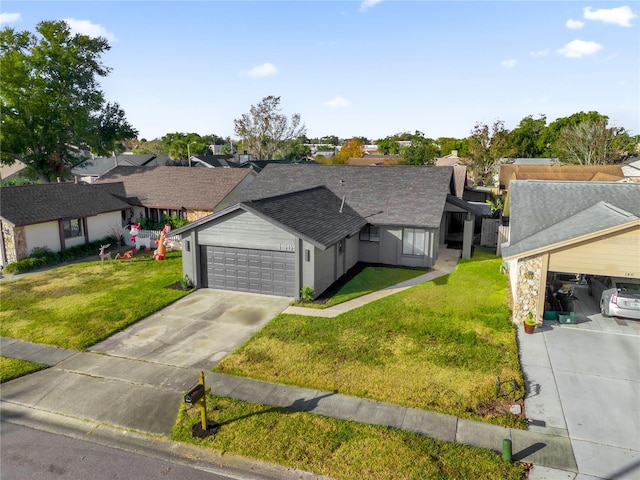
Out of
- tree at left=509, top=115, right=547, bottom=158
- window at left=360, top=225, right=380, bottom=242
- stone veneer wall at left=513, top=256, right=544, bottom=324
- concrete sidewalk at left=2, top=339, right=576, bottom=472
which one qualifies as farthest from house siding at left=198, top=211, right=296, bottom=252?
tree at left=509, top=115, right=547, bottom=158

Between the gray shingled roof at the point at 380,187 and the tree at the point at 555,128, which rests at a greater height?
the tree at the point at 555,128

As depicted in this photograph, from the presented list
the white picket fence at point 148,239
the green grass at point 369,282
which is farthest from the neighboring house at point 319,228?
the white picket fence at point 148,239

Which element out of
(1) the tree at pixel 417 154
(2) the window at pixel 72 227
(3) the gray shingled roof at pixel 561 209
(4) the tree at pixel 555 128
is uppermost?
(4) the tree at pixel 555 128

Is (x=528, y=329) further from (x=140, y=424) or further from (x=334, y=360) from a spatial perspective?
(x=140, y=424)

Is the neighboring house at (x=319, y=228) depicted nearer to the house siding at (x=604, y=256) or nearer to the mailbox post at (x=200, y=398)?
the house siding at (x=604, y=256)

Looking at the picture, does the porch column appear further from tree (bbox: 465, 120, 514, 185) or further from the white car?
tree (bbox: 465, 120, 514, 185)

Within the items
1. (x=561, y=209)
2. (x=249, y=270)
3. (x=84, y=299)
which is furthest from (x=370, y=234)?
(x=84, y=299)

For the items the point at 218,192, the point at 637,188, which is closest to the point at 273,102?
the point at 218,192
